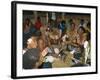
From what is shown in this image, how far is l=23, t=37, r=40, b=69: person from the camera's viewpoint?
1.85 metres

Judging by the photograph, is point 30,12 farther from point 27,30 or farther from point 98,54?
point 98,54

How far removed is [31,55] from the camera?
1865mm

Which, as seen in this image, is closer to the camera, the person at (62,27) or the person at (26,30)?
the person at (26,30)

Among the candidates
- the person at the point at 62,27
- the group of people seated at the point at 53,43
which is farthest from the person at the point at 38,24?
the person at the point at 62,27

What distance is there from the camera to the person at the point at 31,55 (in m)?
1.85

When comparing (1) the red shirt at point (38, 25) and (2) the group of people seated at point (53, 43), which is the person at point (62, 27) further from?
(1) the red shirt at point (38, 25)

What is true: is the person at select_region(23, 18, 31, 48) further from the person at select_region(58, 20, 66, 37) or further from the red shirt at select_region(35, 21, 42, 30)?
the person at select_region(58, 20, 66, 37)

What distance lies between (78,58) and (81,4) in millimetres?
447

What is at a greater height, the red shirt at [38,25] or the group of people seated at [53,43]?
the red shirt at [38,25]

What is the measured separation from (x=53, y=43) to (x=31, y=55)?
0.20 meters

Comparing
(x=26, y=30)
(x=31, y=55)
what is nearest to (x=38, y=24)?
(x=26, y=30)

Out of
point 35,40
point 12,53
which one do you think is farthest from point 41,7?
point 12,53

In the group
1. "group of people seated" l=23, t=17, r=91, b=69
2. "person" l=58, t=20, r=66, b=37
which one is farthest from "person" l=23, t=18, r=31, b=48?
"person" l=58, t=20, r=66, b=37

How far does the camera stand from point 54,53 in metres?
1.95
